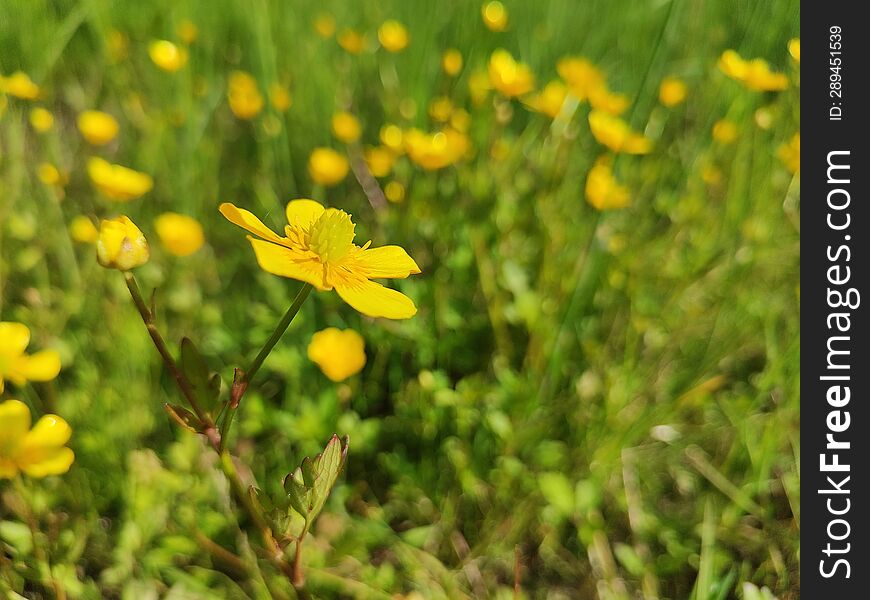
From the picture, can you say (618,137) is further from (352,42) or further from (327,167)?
(352,42)

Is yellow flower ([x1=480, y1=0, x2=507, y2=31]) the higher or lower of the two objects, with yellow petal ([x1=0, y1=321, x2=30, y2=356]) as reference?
higher

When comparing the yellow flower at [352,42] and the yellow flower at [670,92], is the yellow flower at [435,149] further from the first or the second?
the yellow flower at [670,92]

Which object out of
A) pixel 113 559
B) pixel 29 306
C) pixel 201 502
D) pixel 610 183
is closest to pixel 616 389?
pixel 610 183

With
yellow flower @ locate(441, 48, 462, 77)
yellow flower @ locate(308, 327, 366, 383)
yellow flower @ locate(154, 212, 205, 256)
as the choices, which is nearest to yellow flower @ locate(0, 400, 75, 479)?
yellow flower @ locate(308, 327, 366, 383)

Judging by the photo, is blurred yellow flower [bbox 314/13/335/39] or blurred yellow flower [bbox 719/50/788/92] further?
blurred yellow flower [bbox 314/13/335/39]

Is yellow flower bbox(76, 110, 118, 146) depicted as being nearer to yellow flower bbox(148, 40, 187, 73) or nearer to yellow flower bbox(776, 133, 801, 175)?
yellow flower bbox(148, 40, 187, 73)

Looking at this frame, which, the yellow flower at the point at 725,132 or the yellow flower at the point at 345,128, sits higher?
the yellow flower at the point at 725,132

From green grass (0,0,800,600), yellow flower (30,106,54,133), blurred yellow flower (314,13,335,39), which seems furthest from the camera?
blurred yellow flower (314,13,335,39)

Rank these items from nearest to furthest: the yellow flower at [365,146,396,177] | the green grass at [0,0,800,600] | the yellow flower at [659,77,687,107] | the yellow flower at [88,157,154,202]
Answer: the green grass at [0,0,800,600], the yellow flower at [88,157,154,202], the yellow flower at [365,146,396,177], the yellow flower at [659,77,687,107]

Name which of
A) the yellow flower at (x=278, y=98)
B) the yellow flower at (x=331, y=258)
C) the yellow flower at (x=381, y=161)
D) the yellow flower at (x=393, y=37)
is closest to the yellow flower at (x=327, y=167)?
the yellow flower at (x=381, y=161)
